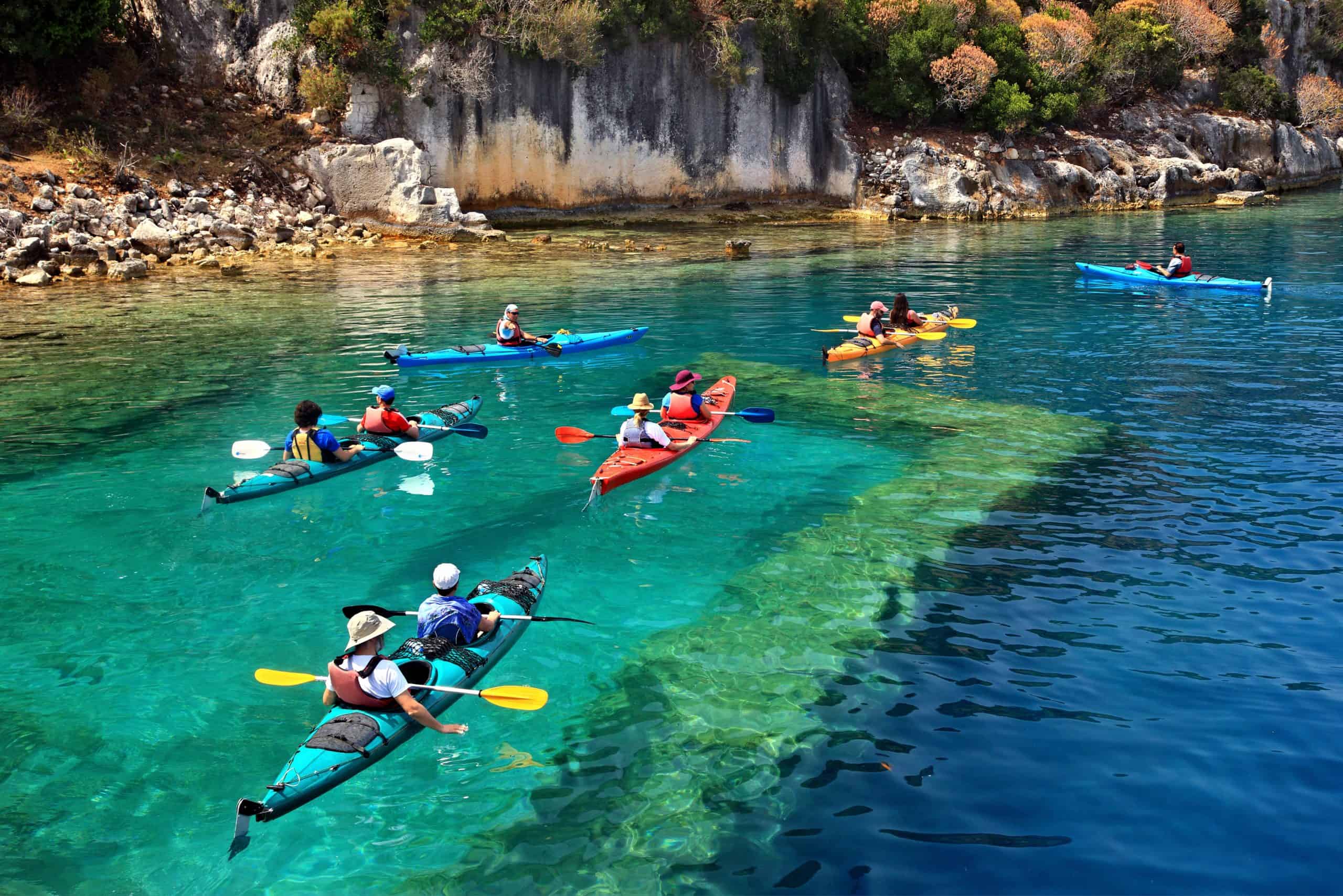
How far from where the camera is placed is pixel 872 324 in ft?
73.0

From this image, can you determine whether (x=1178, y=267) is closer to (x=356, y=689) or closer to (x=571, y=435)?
(x=571, y=435)

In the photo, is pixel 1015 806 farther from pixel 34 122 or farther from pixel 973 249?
pixel 34 122

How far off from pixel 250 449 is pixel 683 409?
6.41m

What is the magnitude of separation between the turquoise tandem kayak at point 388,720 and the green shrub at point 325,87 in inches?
1352

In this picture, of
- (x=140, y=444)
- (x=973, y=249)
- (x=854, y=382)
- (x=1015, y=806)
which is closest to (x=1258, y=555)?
(x=1015, y=806)

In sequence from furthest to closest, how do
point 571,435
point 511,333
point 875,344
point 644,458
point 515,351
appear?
1. point 875,344
2. point 511,333
3. point 515,351
4. point 571,435
5. point 644,458

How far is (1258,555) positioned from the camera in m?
11.0

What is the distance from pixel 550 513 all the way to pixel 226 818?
20.9ft

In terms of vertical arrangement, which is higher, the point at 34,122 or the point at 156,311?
the point at 34,122

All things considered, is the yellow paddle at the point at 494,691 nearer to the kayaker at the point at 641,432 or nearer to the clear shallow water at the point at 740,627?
the clear shallow water at the point at 740,627

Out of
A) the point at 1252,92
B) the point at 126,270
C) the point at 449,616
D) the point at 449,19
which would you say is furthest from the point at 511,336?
the point at 1252,92

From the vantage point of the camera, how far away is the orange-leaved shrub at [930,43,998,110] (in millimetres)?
50750

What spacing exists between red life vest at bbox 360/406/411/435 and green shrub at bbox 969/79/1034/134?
45058 mm

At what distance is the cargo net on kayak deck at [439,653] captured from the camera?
9.02m
